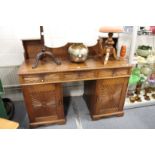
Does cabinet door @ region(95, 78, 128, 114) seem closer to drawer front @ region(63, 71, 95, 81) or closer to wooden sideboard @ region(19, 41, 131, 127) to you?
wooden sideboard @ region(19, 41, 131, 127)

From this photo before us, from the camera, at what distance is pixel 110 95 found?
1500 mm

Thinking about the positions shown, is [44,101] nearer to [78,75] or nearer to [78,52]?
[78,75]

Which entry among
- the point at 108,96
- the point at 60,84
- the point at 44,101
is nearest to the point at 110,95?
the point at 108,96

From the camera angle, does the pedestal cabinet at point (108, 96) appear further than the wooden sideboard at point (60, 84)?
Yes

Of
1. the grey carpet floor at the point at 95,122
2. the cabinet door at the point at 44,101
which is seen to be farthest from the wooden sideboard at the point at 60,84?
the grey carpet floor at the point at 95,122

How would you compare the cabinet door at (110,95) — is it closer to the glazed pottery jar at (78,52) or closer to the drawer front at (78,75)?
the drawer front at (78,75)

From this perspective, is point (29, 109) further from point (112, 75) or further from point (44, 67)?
point (112, 75)

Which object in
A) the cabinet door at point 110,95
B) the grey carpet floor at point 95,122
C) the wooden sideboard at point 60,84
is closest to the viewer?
the wooden sideboard at point 60,84

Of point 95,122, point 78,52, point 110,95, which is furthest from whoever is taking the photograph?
point 95,122

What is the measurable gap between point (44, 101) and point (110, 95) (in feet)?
2.29

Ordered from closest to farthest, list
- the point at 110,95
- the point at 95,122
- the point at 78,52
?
1. the point at 78,52
2. the point at 110,95
3. the point at 95,122

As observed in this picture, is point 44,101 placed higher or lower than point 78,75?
lower

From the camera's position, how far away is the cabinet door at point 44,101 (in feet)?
4.26
